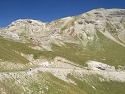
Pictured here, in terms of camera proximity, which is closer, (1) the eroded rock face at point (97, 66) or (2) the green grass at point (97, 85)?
(2) the green grass at point (97, 85)

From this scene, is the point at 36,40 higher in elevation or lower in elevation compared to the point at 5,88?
higher

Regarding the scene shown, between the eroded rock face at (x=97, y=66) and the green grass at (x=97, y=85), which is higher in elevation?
the eroded rock face at (x=97, y=66)

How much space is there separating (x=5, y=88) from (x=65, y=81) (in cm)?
3902

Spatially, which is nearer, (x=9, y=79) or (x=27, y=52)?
(x=9, y=79)

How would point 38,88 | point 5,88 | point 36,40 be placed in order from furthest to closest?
point 36,40
point 38,88
point 5,88

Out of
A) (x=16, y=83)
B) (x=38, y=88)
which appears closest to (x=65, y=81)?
(x=38, y=88)

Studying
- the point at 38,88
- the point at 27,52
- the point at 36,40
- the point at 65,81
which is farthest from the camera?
the point at 36,40

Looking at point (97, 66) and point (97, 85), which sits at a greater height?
point (97, 66)

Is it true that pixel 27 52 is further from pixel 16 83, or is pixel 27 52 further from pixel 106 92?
pixel 16 83

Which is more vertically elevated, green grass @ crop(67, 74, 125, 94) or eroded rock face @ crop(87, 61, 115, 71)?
eroded rock face @ crop(87, 61, 115, 71)

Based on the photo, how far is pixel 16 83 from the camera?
54094 millimetres

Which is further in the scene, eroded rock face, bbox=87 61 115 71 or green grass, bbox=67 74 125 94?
eroded rock face, bbox=87 61 115 71

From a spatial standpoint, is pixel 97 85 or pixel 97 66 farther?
pixel 97 66

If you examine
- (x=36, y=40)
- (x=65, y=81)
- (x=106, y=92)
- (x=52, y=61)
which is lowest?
(x=106, y=92)
